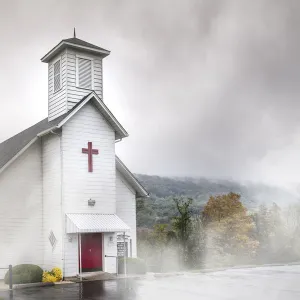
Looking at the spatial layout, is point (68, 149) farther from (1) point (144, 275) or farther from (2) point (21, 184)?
(1) point (144, 275)

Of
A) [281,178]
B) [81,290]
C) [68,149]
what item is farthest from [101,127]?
[281,178]

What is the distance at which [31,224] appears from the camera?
2717cm

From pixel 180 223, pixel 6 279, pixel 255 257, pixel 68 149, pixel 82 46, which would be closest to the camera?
pixel 6 279

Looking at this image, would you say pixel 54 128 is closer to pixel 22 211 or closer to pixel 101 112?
pixel 101 112

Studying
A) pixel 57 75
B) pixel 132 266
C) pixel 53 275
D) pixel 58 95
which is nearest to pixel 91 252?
pixel 132 266

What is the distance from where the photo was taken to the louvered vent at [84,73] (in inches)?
1131

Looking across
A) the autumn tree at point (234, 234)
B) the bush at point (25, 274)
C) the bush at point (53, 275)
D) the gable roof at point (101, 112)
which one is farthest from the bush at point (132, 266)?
the autumn tree at point (234, 234)

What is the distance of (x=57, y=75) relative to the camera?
29.5 m

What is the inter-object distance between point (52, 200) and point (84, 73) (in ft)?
24.1

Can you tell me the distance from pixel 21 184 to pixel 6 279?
206 inches

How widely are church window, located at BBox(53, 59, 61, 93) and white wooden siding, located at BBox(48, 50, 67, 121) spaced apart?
0.75ft

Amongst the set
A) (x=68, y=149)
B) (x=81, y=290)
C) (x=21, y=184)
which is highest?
(x=68, y=149)

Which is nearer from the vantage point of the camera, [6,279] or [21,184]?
Answer: [6,279]

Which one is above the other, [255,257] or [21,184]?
[21,184]
